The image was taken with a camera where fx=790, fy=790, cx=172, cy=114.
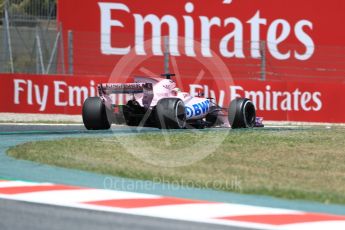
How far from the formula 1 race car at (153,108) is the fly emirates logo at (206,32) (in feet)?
30.3

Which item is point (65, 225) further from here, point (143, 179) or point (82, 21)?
point (82, 21)

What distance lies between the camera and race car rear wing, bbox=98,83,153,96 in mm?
14859

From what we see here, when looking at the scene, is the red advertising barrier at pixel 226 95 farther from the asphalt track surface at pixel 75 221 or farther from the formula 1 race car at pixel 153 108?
the asphalt track surface at pixel 75 221

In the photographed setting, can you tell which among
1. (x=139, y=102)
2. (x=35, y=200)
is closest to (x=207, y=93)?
(x=139, y=102)

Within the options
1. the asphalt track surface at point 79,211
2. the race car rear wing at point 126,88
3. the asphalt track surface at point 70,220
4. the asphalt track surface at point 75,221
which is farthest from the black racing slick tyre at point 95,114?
the asphalt track surface at point 75,221

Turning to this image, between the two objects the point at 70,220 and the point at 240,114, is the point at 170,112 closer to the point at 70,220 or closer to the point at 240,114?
the point at 240,114

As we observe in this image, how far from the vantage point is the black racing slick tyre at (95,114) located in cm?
1531

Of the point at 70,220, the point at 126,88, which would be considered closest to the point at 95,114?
the point at 126,88

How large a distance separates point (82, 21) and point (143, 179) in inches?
703

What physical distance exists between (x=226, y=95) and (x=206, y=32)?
458 cm

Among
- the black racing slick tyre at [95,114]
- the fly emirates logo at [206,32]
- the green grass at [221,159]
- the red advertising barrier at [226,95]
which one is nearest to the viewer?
the green grass at [221,159]

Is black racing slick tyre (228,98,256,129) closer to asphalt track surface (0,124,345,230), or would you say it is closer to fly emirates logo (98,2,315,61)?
asphalt track surface (0,124,345,230)

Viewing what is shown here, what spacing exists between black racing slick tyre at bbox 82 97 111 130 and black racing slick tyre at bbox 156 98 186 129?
1.16 metres

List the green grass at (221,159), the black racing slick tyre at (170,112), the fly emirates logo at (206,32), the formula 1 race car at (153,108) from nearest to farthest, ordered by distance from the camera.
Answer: the green grass at (221,159) → the black racing slick tyre at (170,112) → the formula 1 race car at (153,108) → the fly emirates logo at (206,32)
